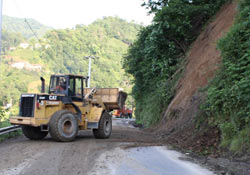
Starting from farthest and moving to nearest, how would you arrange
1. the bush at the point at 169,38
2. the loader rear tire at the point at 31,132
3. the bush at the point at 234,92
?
1. the bush at the point at 169,38
2. the loader rear tire at the point at 31,132
3. the bush at the point at 234,92

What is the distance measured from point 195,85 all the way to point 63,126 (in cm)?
869

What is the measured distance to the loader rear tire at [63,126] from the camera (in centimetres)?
1068

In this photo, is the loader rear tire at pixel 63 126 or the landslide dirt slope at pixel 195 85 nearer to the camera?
the loader rear tire at pixel 63 126

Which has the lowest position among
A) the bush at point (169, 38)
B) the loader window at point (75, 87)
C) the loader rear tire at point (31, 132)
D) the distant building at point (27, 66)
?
the loader rear tire at point (31, 132)

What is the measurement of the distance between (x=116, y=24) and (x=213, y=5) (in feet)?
585

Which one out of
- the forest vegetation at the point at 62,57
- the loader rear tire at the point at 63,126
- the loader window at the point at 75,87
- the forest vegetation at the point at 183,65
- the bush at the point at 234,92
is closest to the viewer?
the bush at the point at 234,92

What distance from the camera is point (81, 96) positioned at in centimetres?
1275

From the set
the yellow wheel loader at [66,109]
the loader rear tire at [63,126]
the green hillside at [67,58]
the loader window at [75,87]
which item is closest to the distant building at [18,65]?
the green hillside at [67,58]

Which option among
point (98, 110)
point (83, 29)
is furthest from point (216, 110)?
point (83, 29)

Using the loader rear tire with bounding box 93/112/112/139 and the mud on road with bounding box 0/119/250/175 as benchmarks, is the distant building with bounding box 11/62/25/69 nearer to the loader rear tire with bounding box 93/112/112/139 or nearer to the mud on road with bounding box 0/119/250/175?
the loader rear tire with bounding box 93/112/112/139

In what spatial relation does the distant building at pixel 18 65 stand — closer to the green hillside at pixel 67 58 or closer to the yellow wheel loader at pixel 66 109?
the green hillside at pixel 67 58

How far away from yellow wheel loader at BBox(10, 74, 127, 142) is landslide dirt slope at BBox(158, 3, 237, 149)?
3414 mm

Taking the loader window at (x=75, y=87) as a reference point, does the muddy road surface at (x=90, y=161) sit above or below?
below

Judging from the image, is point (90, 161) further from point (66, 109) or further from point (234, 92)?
point (234, 92)
